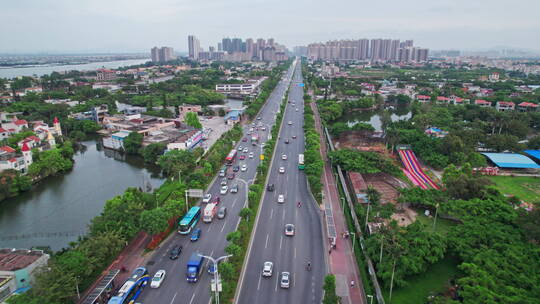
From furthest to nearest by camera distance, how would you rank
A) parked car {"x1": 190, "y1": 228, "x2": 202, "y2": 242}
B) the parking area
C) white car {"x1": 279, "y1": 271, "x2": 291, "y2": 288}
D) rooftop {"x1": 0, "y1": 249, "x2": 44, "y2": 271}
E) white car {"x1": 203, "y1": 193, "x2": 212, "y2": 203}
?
the parking area
white car {"x1": 203, "y1": 193, "x2": 212, "y2": 203}
parked car {"x1": 190, "y1": 228, "x2": 202, "y2": 242}
white car {"x1": 279, "y1": 271, "x2": 291, "y2": 288}
rooftop {"x1": 0, "y1": 249, "x2": 44, "y2": 271}

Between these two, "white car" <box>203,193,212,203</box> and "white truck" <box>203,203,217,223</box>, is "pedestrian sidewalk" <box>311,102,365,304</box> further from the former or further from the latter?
"white car" <box>203,193,212,203</box>

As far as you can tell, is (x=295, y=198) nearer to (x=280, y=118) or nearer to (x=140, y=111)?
(x=280, y=118)

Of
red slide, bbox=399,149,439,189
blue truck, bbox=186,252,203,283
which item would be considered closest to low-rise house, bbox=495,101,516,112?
red slide, bbox=399,149,439,189

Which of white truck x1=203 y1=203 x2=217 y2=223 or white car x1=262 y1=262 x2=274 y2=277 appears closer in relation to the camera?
white car x1=262 y1=262 x2=274 y2=277

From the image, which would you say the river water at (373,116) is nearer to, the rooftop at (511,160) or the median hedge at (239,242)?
the rooftop at (511,160)

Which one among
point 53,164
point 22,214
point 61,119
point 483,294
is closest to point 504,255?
point 483,294

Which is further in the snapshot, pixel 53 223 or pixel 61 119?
pixel 61 119

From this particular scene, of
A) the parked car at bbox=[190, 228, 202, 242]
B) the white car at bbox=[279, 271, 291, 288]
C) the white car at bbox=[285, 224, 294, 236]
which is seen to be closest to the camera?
the white car at bbox=[279, 271, 291, 288]
